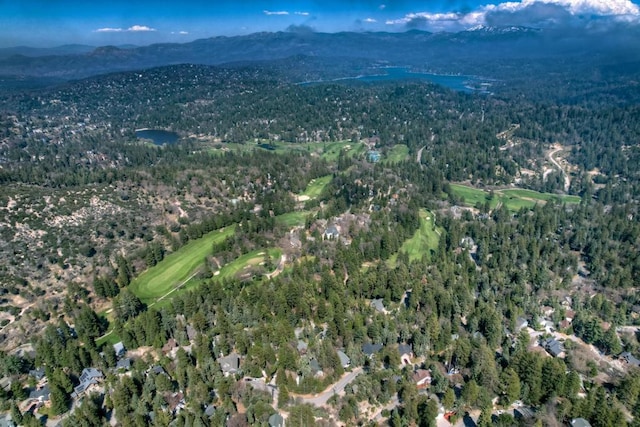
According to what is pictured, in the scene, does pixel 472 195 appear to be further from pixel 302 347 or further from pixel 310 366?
pixel 310 366

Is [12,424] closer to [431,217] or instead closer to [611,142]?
[431,217]

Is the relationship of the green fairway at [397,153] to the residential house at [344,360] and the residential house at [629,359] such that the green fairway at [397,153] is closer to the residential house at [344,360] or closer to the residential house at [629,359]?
the residential house at [629,359]

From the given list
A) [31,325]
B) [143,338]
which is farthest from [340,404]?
[31,325]

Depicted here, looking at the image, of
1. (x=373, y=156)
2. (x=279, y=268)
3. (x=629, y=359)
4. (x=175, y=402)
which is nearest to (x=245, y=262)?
(x=279, y=268)

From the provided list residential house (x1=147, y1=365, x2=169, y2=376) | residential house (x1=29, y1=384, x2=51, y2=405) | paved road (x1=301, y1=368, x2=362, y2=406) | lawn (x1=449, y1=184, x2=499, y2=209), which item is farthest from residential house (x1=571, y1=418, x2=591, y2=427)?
lawn (x1=449, y1=184, x2=499, y2=209)

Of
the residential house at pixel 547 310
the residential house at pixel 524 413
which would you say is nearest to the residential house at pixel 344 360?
the residential house at pixel 524 413
